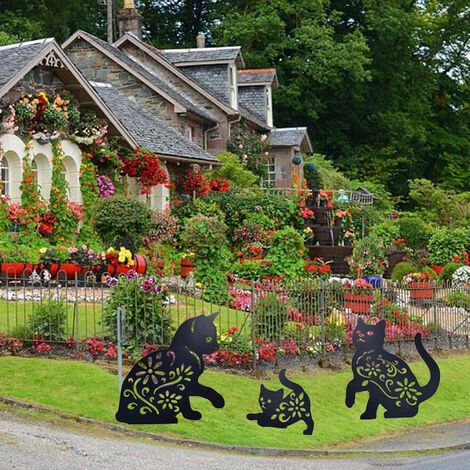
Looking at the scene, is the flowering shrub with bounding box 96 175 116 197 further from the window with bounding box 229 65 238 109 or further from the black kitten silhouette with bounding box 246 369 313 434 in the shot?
the black kitten silhouette with bounding box 246 369 313 434

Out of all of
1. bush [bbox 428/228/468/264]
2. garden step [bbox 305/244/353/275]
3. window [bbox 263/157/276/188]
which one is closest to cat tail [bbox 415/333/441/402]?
garden step [bbox 305/244/353/275]

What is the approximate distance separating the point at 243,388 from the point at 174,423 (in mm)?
2494

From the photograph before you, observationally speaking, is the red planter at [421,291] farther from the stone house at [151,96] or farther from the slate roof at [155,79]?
the slate roof at [155,79]

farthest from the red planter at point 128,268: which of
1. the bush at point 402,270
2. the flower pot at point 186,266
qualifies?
the bush at point 402,270

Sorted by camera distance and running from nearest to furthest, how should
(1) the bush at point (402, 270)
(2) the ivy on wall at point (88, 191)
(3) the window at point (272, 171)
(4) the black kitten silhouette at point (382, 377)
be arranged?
(4) the black kitten silhouette at point (382, 377) < (2) the ivy on wall at point (88, 191) < (1) the bush at point (402, 270) < (3) the window at point (272, 171)

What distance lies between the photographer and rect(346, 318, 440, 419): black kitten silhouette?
12820 millimetres

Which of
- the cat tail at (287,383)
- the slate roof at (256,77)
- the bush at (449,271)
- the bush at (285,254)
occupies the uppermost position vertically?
the slate roof at (256,77)

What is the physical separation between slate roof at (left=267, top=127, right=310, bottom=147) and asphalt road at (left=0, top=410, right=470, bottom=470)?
91.7ft

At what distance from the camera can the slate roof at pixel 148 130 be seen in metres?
28.0

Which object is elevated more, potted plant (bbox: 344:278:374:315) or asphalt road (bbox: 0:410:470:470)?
potted plant (bbox: 344:278:374:315)

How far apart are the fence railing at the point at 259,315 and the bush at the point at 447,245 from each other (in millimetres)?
8725

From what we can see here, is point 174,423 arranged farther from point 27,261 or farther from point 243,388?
point 27,261

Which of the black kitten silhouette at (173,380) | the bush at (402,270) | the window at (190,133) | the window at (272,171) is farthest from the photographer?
the window at (272,171)

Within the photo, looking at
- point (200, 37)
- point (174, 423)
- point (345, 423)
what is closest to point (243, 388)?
point (345, 423)
